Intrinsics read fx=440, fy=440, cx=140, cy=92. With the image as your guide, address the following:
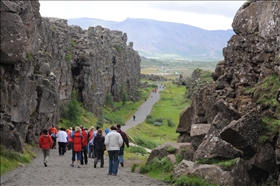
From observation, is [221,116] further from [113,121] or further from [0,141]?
[113,121]

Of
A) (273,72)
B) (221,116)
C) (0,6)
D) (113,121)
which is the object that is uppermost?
(0,6)

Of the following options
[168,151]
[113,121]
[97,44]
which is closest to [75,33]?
[97,44]

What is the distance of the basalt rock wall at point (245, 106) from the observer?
18281mm

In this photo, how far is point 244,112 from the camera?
21.5 meters

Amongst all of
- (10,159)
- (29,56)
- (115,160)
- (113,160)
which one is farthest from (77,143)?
(29,56)

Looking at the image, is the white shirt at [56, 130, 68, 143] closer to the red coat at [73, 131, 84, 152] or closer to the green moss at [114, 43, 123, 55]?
the red coat at [73, 131, 84, 152]

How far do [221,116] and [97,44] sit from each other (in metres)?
78.9

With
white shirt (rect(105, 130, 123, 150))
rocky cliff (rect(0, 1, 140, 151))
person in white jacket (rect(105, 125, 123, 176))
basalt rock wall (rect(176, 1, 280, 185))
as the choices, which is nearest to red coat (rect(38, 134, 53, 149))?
rocky cliff (rect(0, 1, 140, 151))

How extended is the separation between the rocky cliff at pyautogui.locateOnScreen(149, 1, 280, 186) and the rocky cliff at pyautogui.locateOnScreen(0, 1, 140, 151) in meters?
11.7

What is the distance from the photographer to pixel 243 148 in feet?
61.8

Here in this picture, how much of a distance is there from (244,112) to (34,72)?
85.6 ft

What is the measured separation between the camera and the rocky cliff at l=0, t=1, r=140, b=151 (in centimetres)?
2897

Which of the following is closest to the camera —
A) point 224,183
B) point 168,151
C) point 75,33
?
point 224,183

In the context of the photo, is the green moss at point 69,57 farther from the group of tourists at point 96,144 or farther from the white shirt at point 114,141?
the white shirt at point 114,141
